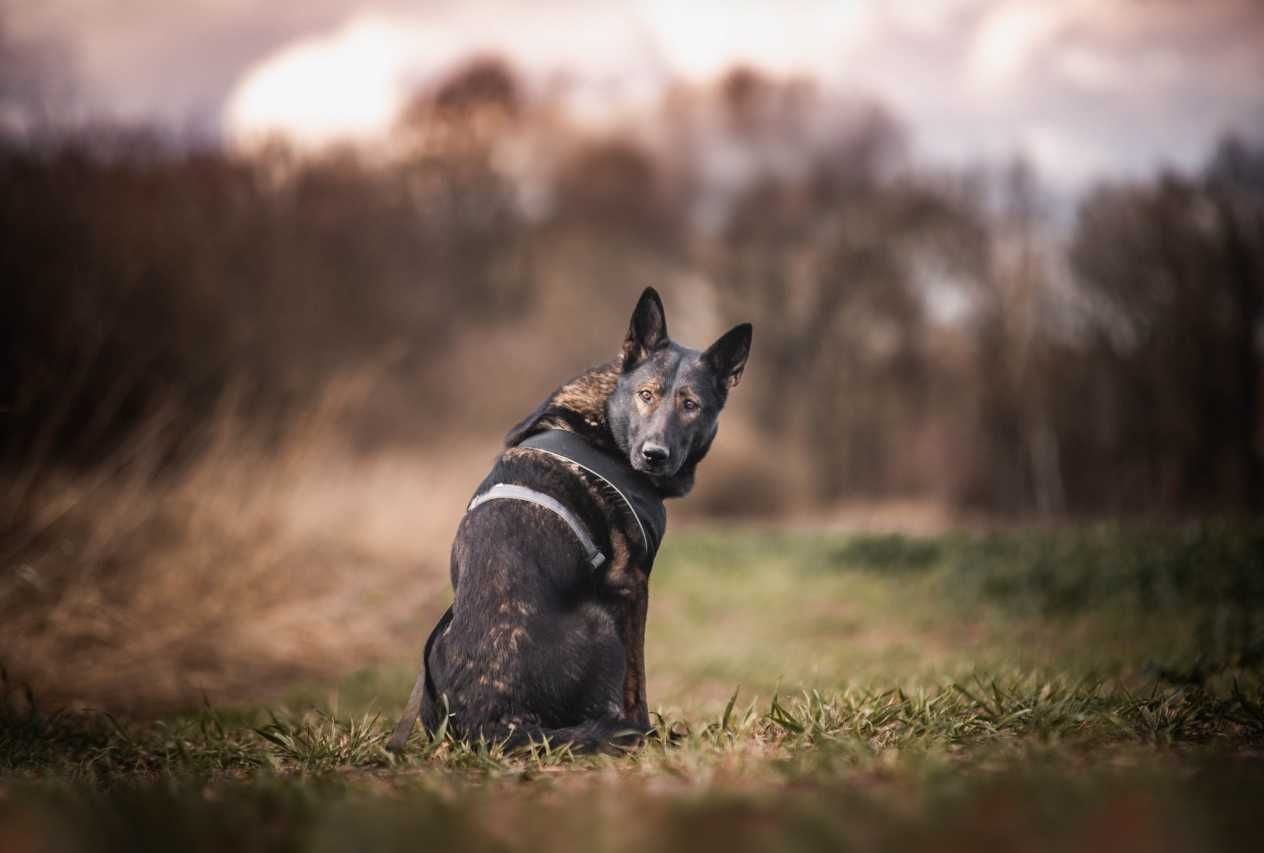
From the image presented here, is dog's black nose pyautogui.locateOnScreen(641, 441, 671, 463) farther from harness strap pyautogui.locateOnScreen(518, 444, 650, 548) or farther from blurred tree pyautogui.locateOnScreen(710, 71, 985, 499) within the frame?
blurred tree pyautogui.locateOnScreen(710, 71, 985, 499)

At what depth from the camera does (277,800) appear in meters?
2.44

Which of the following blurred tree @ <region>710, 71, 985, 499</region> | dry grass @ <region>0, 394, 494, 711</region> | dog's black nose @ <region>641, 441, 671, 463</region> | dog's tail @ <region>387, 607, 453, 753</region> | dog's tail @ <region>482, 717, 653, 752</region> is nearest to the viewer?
dog's tail @ <region>482, 717, 653, 752</region>

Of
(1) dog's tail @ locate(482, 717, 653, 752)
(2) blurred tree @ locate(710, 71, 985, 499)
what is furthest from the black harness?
(2) blurred tree @ locate(710, 71, 985, 499)

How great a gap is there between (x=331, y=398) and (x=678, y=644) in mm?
3925

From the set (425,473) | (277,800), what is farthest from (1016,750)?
(425,473)

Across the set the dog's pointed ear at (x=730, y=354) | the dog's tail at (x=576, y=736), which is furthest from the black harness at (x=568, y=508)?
the dog's pointed ear at (x=730, y=354)

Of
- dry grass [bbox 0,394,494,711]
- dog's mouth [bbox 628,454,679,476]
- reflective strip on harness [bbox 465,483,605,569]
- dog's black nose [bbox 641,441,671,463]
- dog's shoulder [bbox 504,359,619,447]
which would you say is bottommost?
dry grass [bbox 0,394,494,711]

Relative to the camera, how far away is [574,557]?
129 inches

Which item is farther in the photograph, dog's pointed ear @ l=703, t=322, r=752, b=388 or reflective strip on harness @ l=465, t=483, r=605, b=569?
dog's pointed ear @ l=703, t=322, r=752, b=388

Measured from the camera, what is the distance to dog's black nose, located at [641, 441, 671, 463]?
3.39m

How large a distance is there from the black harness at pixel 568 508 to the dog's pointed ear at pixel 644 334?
1.34ft

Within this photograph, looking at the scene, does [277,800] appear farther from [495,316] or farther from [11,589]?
[495,316]

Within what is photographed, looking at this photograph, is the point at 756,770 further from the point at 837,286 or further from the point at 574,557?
the point at 837,286

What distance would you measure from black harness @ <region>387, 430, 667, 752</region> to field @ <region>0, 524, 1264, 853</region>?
20 cm
